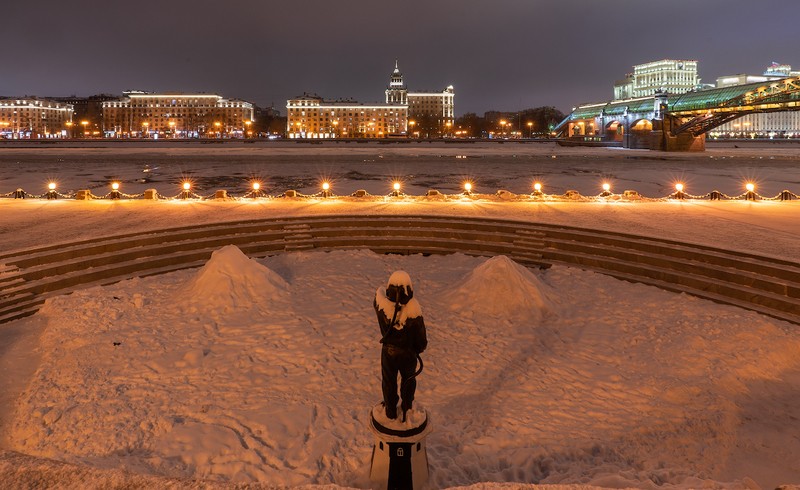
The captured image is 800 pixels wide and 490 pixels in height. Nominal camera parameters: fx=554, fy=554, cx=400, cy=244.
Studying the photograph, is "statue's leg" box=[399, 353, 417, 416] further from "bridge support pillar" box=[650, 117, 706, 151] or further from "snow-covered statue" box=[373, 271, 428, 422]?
"bridge support pillar" box=[650, 117, 706, 151]

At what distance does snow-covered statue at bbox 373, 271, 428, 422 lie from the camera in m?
5.52

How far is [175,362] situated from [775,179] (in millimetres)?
41202

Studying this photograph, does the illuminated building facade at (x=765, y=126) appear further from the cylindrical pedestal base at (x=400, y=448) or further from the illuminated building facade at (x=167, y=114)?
the cylindrical pedestal base at (x=400, y=448)

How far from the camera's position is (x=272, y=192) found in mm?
28594

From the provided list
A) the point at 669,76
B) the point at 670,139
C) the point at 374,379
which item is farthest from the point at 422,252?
the point at 669,76

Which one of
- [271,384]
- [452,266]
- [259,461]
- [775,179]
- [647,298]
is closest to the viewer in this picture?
[259,461]

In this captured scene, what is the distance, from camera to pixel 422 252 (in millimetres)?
16812

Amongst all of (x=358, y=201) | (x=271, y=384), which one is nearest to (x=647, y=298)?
(x=271, y=384)

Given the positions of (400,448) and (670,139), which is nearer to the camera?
(400,448)

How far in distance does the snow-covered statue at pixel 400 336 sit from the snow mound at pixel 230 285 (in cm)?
678

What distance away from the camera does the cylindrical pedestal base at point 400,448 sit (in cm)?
555

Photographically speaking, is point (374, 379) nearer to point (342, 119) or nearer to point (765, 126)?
point (342, 119)

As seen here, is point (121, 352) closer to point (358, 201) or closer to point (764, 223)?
point (358, 201)

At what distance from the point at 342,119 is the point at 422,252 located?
177 metres
